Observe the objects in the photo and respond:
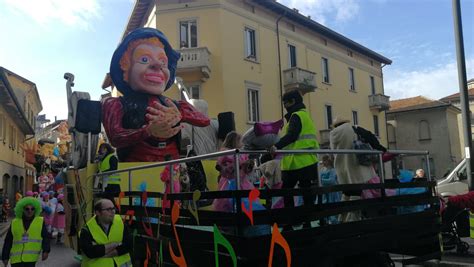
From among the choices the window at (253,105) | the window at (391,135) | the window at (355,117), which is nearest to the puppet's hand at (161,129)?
the window at (253,105)

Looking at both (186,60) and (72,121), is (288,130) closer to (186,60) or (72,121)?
(72,121)

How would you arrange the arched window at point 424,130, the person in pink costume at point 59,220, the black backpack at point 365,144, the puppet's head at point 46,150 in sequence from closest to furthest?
the black backpack at point 365,144 → the person in pink costume at point 59,220 → the puppet's head at point 46,150 → the arched window at point 424,130

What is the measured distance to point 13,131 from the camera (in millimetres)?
28578

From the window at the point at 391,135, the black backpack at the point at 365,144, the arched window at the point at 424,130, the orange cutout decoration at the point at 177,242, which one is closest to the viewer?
the orange cutout decoration at the point at 177,242

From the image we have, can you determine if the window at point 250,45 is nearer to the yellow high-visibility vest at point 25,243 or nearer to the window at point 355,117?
the window at point 355,117

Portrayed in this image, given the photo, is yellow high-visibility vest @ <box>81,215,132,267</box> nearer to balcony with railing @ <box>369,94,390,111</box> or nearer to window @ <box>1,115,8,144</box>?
window @ <box>1,115,8,144</box>

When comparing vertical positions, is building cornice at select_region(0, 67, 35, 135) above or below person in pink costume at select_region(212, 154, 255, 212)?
above

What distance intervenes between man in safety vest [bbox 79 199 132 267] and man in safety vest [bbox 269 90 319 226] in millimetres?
1625

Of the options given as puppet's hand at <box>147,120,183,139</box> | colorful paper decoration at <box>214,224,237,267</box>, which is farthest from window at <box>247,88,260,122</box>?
colorful paper decoration at <box>214,224,237,267</box>

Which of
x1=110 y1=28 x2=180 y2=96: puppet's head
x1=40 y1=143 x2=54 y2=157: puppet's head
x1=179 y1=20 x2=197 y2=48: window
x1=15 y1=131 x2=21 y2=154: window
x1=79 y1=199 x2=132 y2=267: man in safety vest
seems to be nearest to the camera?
x1=79 y1=199 x2=132 y2=267: man in safety vest

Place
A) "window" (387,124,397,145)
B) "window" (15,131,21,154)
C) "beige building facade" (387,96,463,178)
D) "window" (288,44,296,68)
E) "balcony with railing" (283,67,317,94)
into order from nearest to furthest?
"balcony with railing" (283,67,317,94), "window" (288,44,296,68), "window" (15,131,21,154), "beige building facade" (387,96,463,178), "window" (387,124,397,145)

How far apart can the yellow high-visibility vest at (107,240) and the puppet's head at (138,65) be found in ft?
11.5

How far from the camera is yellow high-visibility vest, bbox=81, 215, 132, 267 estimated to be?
13.3 ft

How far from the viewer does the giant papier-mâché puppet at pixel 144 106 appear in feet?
22.3
